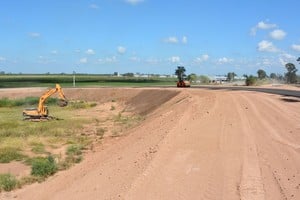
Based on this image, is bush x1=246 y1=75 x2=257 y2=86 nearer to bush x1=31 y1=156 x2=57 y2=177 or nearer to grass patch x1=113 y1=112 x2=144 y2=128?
grass patch x1=113 y1=112 x2=144 y2=128

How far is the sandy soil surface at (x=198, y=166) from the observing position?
12.5m

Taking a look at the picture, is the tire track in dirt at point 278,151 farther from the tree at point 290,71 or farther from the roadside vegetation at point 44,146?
the tree at point 290,71

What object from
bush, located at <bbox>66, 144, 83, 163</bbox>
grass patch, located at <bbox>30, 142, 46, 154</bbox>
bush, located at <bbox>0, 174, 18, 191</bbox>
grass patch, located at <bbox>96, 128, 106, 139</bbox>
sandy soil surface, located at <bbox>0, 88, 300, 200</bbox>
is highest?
sandy soil surface, located at <bbox>0, 88, 300, 200</bbox>

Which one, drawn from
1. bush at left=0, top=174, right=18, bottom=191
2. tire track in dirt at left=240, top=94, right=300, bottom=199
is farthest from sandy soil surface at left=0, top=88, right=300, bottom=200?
bush at left=0, top=174, right=18, bottom=191

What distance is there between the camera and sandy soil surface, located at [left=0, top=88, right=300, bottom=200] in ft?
41.1

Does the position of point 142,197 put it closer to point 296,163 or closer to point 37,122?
point 296,163

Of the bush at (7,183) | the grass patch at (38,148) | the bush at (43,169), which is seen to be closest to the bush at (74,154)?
the grass patch at (38,148)

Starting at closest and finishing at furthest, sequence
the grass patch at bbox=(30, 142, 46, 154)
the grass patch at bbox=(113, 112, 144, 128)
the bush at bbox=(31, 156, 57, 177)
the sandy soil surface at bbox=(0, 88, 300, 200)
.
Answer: the sandy soil surface at bbox=(0, 88, 300, 200), the bush at bbox=(31, 156, 57, 177), the grass patch at bbox=(30, 142, 46, 154), the grass patch at bbox=(113, 112, 144, 128)

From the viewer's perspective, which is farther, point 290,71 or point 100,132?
point 290,71

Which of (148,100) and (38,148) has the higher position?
(148,100)

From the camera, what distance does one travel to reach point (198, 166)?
1484 cm

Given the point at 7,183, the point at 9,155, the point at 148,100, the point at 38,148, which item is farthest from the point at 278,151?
the point at 148,100

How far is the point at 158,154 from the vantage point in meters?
16.5

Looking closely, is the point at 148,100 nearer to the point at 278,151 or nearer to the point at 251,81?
the point at 251,81
